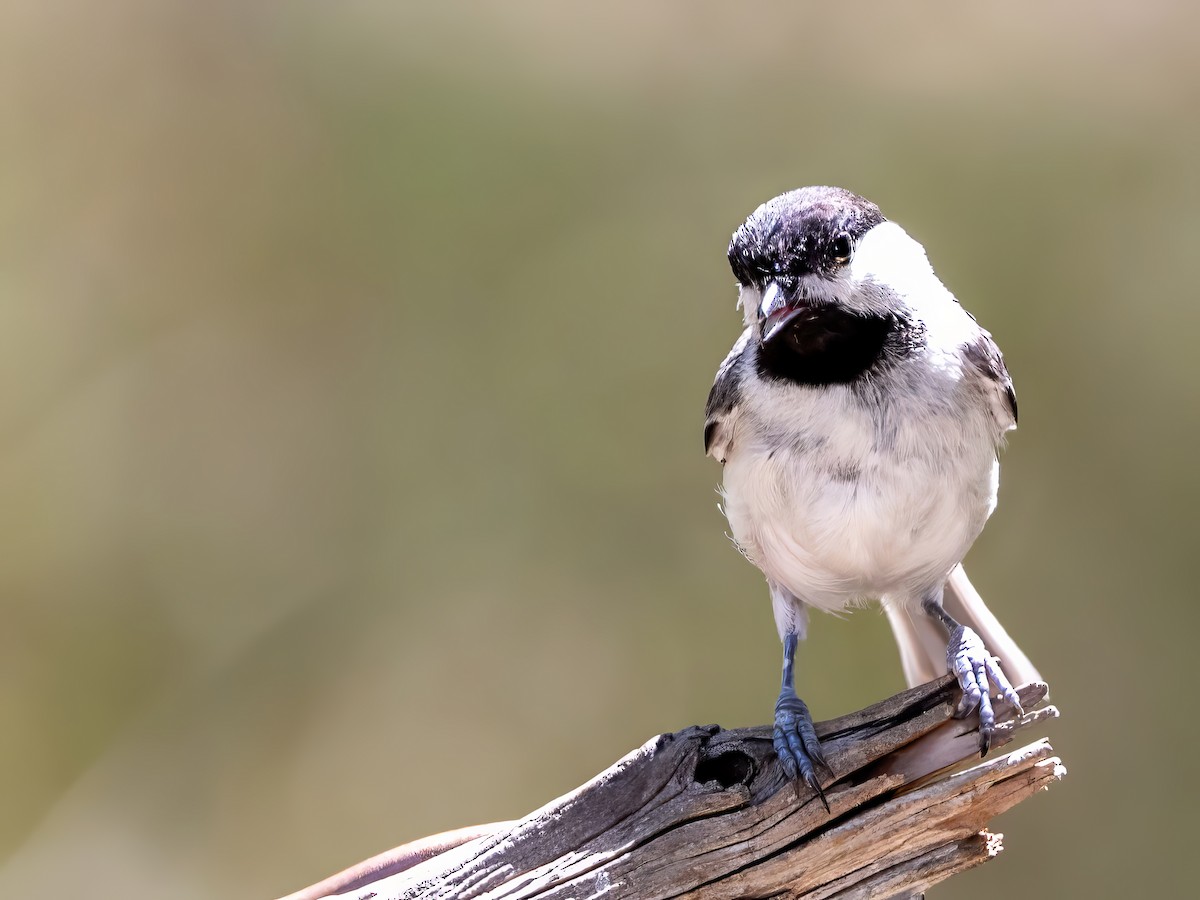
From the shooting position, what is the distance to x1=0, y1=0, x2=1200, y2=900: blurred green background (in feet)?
9.78

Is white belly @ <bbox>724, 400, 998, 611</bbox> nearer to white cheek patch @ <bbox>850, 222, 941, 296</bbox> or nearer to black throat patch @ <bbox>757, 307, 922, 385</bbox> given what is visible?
black throat patch @ <bbox>757, 307, 922, 385</bbox>

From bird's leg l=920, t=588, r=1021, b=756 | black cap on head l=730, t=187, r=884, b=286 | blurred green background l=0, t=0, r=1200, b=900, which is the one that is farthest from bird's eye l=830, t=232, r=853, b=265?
blurred green background l=0, t=0, r=1200, b=900

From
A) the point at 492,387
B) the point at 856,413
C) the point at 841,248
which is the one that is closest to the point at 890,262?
the point at 841,248

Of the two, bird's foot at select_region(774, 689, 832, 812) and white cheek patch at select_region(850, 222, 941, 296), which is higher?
white cheek patch at select_region(850, 222, 941, 296)

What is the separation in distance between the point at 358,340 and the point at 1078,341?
1.99 m

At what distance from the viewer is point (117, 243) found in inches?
122

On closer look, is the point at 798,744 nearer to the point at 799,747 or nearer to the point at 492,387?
the point at 799,747

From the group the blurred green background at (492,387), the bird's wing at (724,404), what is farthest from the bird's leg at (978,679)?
the blurred green background at (492,387)

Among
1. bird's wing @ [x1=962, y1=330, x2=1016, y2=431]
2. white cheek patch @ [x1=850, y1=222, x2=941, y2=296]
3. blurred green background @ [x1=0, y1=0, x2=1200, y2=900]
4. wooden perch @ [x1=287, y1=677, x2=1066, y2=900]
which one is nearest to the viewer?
wooden perch @ [x1=287, y1=677, x2=1066, y2=900]

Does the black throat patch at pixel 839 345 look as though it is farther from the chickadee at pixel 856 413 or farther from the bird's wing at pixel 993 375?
the bird's wing at pixel 993 375

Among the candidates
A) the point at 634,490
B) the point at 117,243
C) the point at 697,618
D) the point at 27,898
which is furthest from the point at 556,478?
the point at 27,898

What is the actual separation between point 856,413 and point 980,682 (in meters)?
0.40

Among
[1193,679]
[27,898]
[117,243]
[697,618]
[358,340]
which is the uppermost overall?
[117,243]

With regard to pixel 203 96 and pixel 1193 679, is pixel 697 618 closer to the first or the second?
pixel 1193 679
